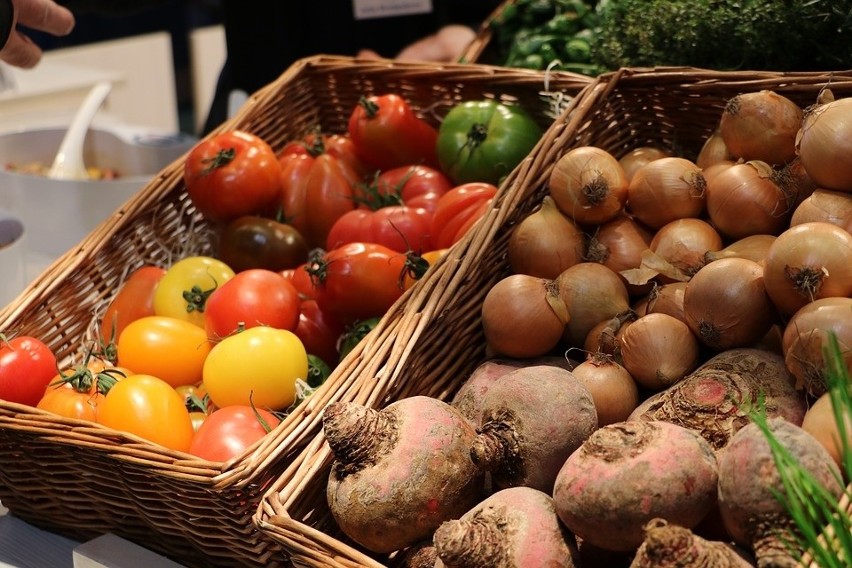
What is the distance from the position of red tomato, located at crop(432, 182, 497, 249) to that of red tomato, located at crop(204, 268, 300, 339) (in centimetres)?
27

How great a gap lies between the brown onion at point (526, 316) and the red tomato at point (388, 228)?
377mm

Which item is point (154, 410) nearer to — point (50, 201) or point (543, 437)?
point (543, 437)

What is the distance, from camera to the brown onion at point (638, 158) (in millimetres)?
1450

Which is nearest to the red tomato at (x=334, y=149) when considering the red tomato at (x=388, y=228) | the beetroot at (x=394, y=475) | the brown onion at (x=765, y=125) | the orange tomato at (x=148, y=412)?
the red tomato at (x=388, y=228)

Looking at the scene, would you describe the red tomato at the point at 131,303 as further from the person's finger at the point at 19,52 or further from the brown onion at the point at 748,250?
the brown onion at the point at 748,250

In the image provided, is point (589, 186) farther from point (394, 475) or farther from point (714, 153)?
point (394, 475)

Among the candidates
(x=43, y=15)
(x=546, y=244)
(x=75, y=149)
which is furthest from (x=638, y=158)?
(x=75, y=149)

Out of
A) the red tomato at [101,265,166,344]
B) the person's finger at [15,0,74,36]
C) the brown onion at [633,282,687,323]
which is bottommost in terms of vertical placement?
the red tomato at [101,265,166,344]

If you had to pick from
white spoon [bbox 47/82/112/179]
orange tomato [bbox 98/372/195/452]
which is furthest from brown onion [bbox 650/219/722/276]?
white spoon [bbox 47/82/112/179]

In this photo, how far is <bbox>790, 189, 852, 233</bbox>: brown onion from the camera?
1.13m

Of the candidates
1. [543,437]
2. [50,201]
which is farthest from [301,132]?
[543,437]

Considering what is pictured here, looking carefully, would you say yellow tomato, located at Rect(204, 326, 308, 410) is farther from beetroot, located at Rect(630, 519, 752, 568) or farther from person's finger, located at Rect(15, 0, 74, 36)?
person's finger, located at Rect(15, 0, 74, 36)

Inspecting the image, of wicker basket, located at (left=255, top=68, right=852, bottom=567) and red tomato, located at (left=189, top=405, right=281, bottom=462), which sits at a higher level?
wicker basket, located at (left=255, top=68, right=852, bottom=567)

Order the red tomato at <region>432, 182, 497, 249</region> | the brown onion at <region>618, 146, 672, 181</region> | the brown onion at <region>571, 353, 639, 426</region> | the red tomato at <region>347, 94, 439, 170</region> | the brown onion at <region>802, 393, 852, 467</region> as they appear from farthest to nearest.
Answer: the red tomato at <region>347, 94, 439, 170</region> < the red tomato at <region>432, 182, 497, 249</region> < the brown onion at <region>618, 146, 672, 181</region> < the brown onion at <region>571, 353, 639, 426</region> < the brown onion at <region>802, 393, 852, 467</region>
